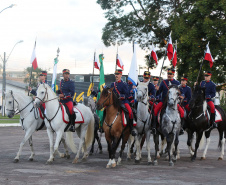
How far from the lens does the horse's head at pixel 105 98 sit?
38.7ft

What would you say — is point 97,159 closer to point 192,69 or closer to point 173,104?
point 173,104

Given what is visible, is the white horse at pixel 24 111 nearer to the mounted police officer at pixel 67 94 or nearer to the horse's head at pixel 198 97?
the mounted police officer at pixel 67 94

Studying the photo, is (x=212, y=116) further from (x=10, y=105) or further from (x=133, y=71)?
(x=10, y=105)

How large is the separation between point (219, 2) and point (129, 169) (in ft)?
72.0

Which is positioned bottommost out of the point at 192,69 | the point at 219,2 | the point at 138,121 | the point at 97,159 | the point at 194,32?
the point at 97,159

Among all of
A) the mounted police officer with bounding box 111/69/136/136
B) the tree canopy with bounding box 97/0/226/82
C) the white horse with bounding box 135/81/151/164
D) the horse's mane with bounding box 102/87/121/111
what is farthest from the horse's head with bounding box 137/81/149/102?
the tree canopy with bounding box 97/0/226/82

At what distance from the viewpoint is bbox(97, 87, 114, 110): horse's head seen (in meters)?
11.8

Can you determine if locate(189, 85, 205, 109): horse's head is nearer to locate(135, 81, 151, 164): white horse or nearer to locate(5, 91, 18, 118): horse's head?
locate(135, 81, 151, 164): white horse

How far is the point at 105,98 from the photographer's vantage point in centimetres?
1191

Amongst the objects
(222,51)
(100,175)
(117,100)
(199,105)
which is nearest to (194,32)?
(222,51)

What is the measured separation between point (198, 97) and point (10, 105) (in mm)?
6090

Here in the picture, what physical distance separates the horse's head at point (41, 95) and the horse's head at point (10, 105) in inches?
44.7

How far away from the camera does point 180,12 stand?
3503cm

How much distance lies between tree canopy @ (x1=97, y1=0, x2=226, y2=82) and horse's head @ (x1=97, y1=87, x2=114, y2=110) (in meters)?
19.6
